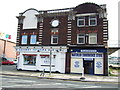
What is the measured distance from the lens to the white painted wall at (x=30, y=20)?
972 inches

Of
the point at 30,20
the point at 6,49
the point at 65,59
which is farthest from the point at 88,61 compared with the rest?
the point at 6,49

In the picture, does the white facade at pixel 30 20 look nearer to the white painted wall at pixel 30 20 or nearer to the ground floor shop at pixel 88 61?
the white painted wall at pixel 30 20

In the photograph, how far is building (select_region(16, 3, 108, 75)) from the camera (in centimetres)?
2069

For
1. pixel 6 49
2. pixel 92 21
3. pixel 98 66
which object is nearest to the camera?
pixel 98 66

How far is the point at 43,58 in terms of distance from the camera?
23.2 meters

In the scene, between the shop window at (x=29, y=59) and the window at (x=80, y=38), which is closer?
the window at (x=80, y=38)

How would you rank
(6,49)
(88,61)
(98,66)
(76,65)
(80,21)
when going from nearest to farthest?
1. (98,66)
2. (88,61)
3. (76,65)
4. (80,21)
5. (6,49)

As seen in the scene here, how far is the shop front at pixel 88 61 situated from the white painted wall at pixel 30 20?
29.0 ft

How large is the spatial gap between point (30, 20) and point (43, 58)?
294 inches

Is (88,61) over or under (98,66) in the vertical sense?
over

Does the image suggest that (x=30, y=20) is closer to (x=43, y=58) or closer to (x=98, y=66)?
(x=43, y=58)

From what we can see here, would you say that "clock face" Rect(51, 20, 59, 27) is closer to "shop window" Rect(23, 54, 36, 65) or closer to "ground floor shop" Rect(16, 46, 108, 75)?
"ground floor shop" Rect(16, 46, 108, 75)

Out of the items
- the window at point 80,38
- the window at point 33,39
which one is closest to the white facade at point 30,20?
the window at point 33,39

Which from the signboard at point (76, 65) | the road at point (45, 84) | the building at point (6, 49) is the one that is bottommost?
the road at point (45, 84)
